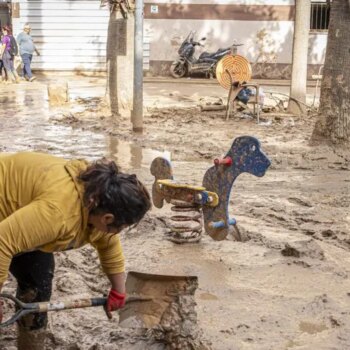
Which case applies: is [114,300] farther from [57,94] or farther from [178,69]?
[178,69]

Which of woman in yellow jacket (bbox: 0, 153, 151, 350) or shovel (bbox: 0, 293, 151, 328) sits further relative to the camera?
shovel (bbox: 0, 293, 151, 328)

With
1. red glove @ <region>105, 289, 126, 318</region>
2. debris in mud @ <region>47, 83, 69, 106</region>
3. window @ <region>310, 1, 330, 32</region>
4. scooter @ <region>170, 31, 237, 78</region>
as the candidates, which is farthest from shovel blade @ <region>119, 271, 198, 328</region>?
window @ <region>310, 1, 330, 32</region>

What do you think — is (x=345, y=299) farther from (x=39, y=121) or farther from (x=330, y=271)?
(x=39, y=121)

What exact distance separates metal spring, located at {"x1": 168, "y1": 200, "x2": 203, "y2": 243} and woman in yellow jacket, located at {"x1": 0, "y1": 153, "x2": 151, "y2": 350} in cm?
227

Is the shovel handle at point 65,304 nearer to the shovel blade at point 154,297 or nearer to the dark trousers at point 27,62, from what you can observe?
the shovel blade at point 154,297

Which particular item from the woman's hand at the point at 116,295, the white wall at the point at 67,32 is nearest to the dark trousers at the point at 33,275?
the woman's hand at the point at 116,295

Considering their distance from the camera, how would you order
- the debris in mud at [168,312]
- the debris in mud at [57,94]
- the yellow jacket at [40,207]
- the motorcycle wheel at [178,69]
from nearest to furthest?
the yellow jacket at [40,207], the debris in mud at [168,312], the debris in mud at [57,94], the motorcycle wheel at [178,69]

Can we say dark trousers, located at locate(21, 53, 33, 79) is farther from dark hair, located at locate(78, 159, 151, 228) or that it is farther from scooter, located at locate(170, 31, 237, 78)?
dark hair, located at locate(78, 159, 151, 228)

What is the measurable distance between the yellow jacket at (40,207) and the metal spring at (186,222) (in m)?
2.28

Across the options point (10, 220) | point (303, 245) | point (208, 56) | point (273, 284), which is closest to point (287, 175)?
point (303, 245)

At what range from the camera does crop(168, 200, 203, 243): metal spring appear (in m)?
5.09

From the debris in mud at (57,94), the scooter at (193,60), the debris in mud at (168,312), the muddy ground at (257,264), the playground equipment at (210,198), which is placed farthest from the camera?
the scooter at (193,60)

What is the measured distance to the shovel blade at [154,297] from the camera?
356 cm

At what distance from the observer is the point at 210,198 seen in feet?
16.5
